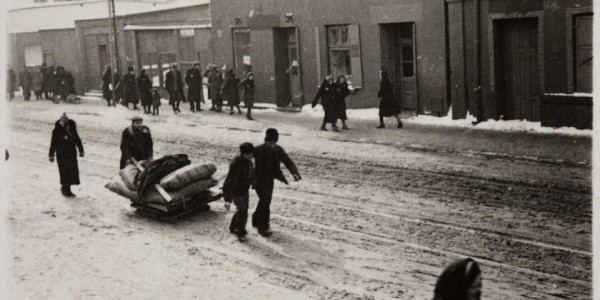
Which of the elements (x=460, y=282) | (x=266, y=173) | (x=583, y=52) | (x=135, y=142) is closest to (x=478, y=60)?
(x=583, y=52)

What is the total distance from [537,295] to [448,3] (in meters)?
14.4

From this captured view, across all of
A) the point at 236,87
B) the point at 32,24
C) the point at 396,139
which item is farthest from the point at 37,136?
the point at 32,24

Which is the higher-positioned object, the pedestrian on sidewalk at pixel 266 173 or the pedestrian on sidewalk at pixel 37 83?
the pedestrian on sidewalk at pixel 37 83

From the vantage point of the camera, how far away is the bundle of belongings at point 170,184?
1277cm

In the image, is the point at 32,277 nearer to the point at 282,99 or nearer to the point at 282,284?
the point at 282,284

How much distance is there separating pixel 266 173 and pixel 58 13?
121 ft

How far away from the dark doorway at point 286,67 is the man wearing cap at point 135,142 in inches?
541

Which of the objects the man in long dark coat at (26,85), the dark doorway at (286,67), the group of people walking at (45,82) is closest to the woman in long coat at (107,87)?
the group of people walking at (45,82)

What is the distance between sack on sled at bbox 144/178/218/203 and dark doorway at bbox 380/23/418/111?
12.0 metres

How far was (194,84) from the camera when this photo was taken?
28.7 meters

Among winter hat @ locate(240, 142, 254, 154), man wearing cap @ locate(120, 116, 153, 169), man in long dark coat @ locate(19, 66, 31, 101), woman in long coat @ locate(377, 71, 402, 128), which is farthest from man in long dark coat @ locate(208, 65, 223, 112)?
winter hat @ locate(240, 142, 254, 154)

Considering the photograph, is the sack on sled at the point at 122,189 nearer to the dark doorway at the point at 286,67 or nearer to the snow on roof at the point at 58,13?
the dark doorway at the point at 286,67

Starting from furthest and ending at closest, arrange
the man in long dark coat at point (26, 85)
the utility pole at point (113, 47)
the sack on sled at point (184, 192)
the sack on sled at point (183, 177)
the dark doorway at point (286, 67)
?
the man in long dark coat at point (26, 85)
the utility pole at point (113, 47)
the dark doorway at point (286, 67)
the sack on sled at point (184, 192)
the sack on sled at point (183, 177)

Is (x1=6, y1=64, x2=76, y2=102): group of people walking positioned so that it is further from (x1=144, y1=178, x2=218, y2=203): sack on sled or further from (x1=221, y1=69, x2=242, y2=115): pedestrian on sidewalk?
(x1=144, y1=178, x2=218, y2=203): sack on sled
